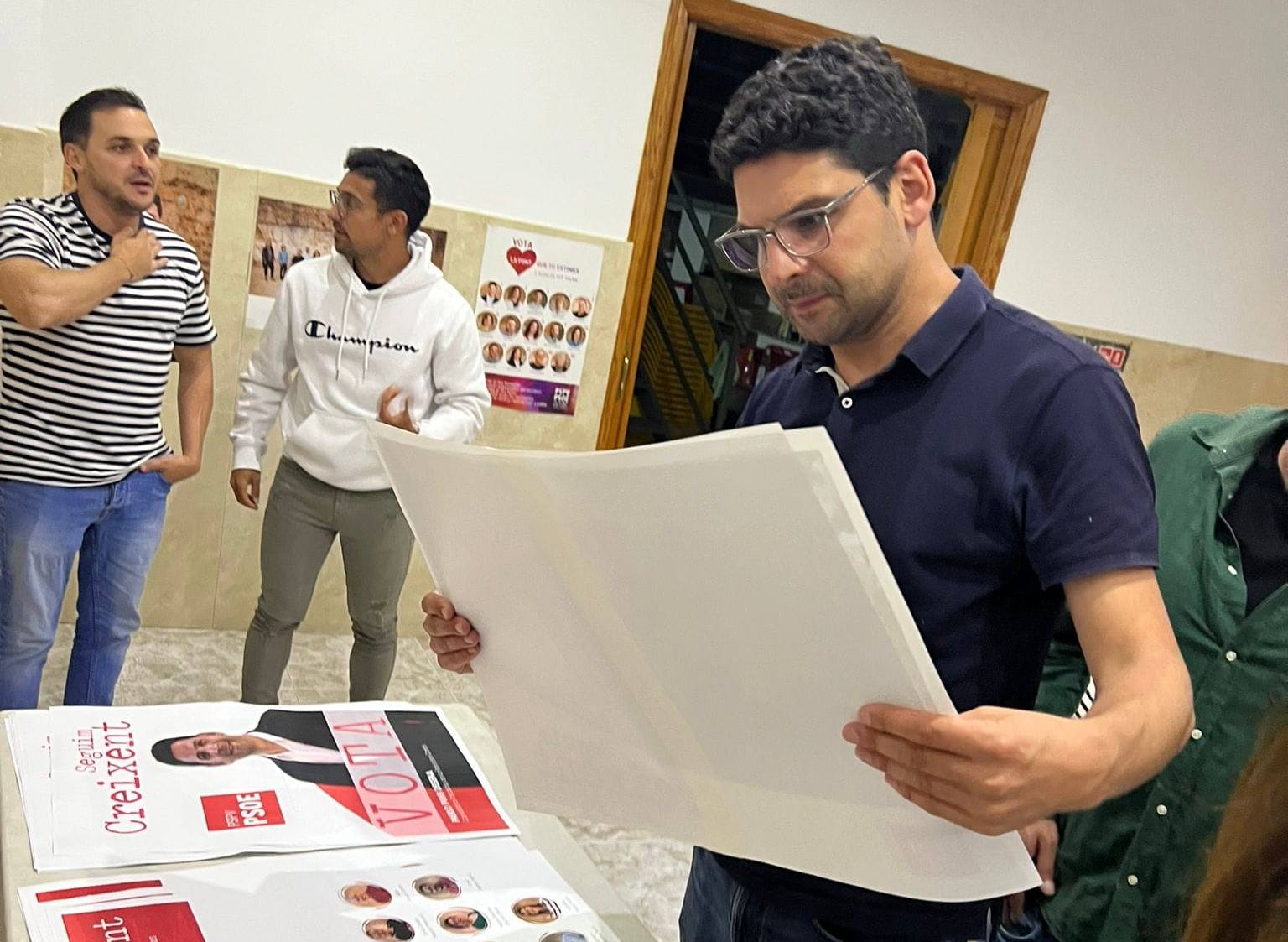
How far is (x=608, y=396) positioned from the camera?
362cm

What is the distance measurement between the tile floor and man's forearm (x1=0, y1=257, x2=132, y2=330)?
1.16 m

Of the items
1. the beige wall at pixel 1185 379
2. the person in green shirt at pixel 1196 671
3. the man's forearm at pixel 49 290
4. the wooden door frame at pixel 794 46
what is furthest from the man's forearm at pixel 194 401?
the beige wall at pixel 1185 379

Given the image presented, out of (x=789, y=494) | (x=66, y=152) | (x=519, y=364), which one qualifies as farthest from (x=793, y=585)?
(x=519, y=364)

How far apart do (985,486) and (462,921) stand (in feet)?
2.27

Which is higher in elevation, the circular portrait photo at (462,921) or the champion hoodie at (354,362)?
the champion hoodie at (354,362)

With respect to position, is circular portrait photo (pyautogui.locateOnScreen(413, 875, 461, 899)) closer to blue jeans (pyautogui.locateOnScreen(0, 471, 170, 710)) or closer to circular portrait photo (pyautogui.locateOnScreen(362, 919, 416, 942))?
Result: circular portrait photo (pyautogui.locateOnScreen(362, 919, 416, 942))

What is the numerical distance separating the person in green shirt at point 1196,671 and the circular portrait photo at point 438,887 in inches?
26.8

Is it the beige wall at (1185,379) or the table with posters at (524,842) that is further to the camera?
the beige wall at (1185,379)

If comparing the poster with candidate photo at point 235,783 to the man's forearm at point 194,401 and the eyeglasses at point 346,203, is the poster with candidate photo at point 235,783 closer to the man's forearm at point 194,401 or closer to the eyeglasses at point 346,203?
the man's forearm at point 194,401

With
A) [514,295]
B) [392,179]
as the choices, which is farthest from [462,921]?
[514,295]

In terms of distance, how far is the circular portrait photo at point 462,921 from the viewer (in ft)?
3.39

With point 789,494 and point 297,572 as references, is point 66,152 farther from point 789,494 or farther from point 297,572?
point 789,494

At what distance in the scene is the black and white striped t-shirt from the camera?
2031 mm

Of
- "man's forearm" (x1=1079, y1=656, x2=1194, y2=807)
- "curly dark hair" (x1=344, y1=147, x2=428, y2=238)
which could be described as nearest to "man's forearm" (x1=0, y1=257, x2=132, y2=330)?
"curly dark hair" (x1=344, y1=147, x2=428, y2=238)
